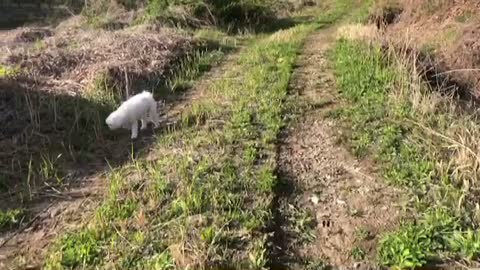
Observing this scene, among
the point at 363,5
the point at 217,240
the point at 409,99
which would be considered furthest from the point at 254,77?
the point at 363,5

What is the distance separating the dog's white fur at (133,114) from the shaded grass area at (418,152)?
2.18m

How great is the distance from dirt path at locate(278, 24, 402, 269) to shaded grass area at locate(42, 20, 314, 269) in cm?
20

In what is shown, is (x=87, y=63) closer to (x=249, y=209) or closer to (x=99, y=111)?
(x=99, y=111)

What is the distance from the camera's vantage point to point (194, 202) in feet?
12.5

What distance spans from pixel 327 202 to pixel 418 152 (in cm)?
117

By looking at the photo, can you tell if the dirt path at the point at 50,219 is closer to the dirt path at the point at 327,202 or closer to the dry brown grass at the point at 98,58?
the dirt path at the point at 327,202

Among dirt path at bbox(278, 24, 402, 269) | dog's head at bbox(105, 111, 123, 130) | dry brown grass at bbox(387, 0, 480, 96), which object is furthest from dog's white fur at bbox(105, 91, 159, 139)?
dry brown grass at bbox(387, 0, 480, 96)

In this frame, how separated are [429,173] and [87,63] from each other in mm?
5861

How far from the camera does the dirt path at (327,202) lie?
3.42 metres

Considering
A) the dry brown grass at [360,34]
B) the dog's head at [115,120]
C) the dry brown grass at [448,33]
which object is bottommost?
the dry brown grass at [448,33]

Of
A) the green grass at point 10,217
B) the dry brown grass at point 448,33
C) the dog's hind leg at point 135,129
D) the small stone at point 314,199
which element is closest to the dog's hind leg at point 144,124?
the dog's hind leg at point 135,129

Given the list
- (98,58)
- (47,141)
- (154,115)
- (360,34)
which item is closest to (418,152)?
(154,115)

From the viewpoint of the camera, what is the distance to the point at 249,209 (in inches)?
151

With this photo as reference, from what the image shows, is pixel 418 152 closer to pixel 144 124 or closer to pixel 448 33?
pixel 144 124
